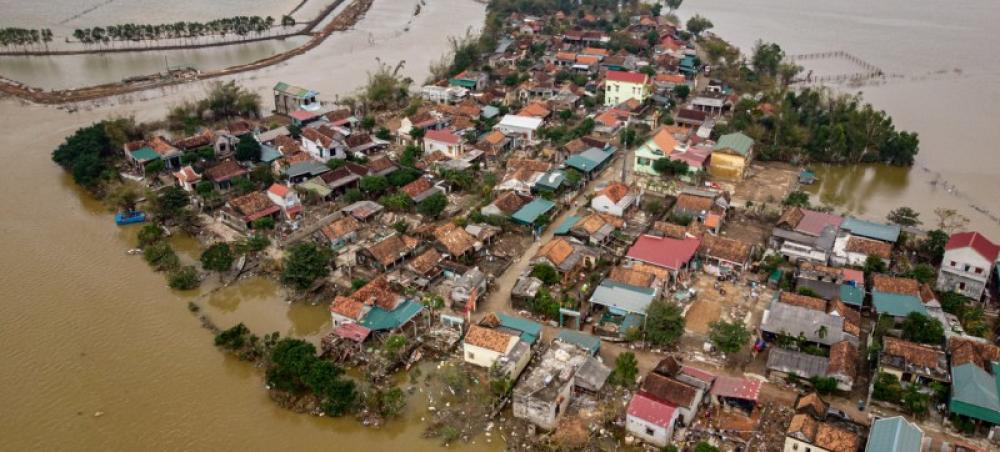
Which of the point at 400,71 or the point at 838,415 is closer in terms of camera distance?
the point at 838,415

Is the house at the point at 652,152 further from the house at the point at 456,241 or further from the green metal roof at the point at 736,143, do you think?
the house at the point at 456,241

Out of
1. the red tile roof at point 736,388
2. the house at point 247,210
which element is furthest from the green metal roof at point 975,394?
the house at point 247,210

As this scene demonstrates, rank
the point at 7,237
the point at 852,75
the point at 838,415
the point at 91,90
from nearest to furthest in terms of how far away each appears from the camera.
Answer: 1. the point at 838,415
2. the point at 7,237
3. the point at 91,90
4. the point at 852,75

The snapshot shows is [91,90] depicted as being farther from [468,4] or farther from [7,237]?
[468,4]

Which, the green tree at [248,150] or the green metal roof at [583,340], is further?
the green tree at [248,150]

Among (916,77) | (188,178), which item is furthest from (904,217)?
(188,178)

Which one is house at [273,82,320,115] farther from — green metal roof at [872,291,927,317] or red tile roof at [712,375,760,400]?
green metal roof at [872,291,927,317]

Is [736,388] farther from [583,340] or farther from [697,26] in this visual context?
[697,26]

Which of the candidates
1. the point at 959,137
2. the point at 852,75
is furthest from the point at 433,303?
the point at 852,75
